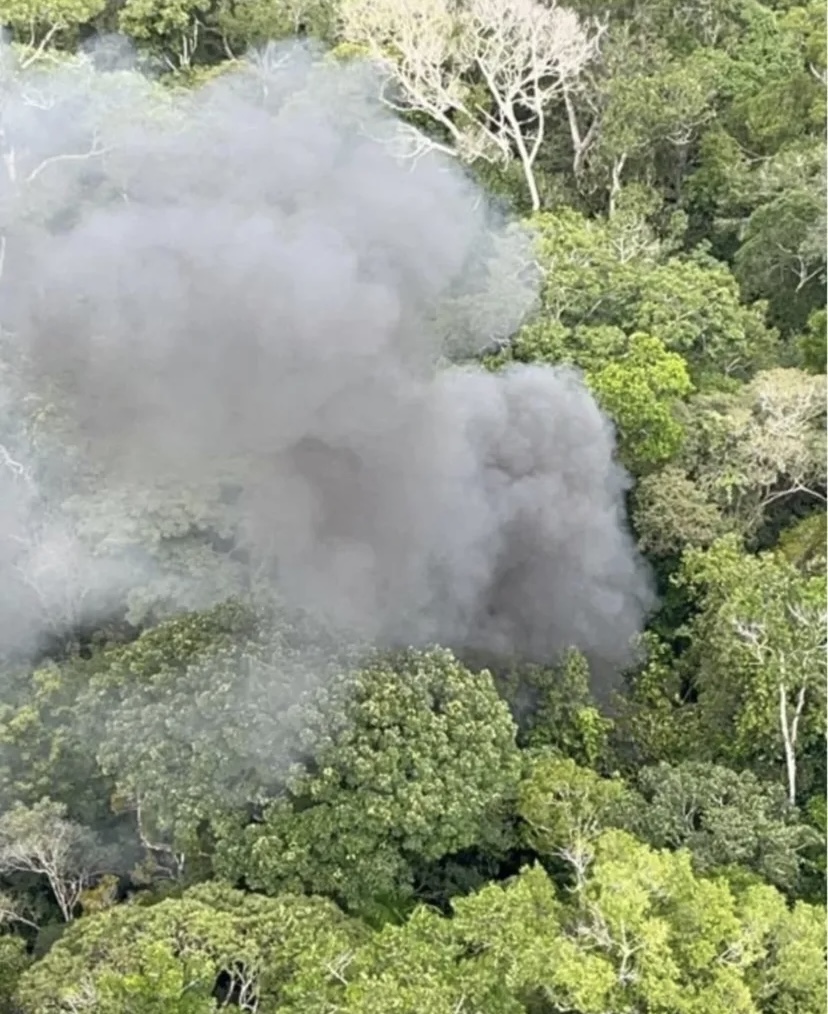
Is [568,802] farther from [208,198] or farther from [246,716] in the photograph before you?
[208,198]

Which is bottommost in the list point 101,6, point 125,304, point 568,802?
point 568,802

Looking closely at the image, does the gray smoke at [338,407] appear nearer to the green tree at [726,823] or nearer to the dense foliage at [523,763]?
the dense foliage at [523,763]

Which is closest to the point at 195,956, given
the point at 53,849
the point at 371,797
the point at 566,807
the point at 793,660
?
the point at 371,797

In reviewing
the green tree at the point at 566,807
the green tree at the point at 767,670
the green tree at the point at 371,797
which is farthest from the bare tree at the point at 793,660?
the green tree at the point at 371,797

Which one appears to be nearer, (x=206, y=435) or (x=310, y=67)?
(x=206, y=435)

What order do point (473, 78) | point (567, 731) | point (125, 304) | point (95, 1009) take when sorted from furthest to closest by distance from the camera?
point (473, 78) → point (125, 304) → point (567, 731) → point (95, 1009)

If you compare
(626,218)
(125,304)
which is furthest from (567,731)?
(626,218)
